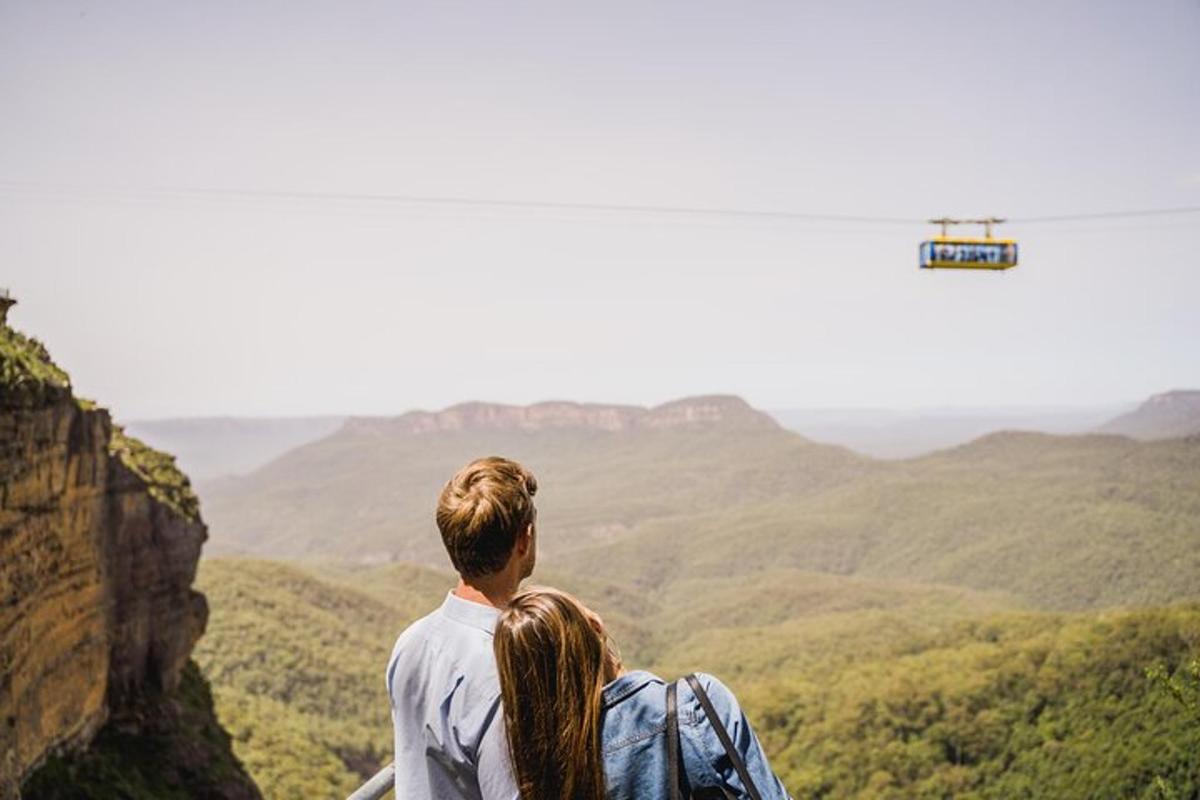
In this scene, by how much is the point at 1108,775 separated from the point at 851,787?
14.6 metres

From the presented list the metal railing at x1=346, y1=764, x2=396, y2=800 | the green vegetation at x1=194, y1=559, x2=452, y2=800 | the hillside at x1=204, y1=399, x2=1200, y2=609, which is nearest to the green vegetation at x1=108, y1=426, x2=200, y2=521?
the green vegetation at x1=194, y1=559, x2=452, y2=800

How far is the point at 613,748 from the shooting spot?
95.8 inches

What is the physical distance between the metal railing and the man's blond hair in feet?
2.08

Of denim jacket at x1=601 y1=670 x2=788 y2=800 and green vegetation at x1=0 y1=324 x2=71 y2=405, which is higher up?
green vegetation at x1=0 y1=324 x2=71 y2=405

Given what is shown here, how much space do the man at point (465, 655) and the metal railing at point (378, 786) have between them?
3cm

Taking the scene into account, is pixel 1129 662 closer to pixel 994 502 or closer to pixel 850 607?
pixel 850 607

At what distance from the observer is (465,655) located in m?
2.72

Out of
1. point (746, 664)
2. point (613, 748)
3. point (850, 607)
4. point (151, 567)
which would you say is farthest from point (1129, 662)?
point (850, 607)

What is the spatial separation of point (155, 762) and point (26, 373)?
1257 cm

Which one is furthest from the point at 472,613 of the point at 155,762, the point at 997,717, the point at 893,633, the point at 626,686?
the point at 893,633

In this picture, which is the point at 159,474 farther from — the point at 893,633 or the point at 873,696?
the point at 893,633

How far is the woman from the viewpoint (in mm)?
2396

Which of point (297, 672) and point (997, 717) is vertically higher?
point (297, 672)

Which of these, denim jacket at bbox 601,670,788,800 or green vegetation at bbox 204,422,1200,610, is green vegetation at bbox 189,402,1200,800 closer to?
green vegetation at bbox 204,422,1200,610
